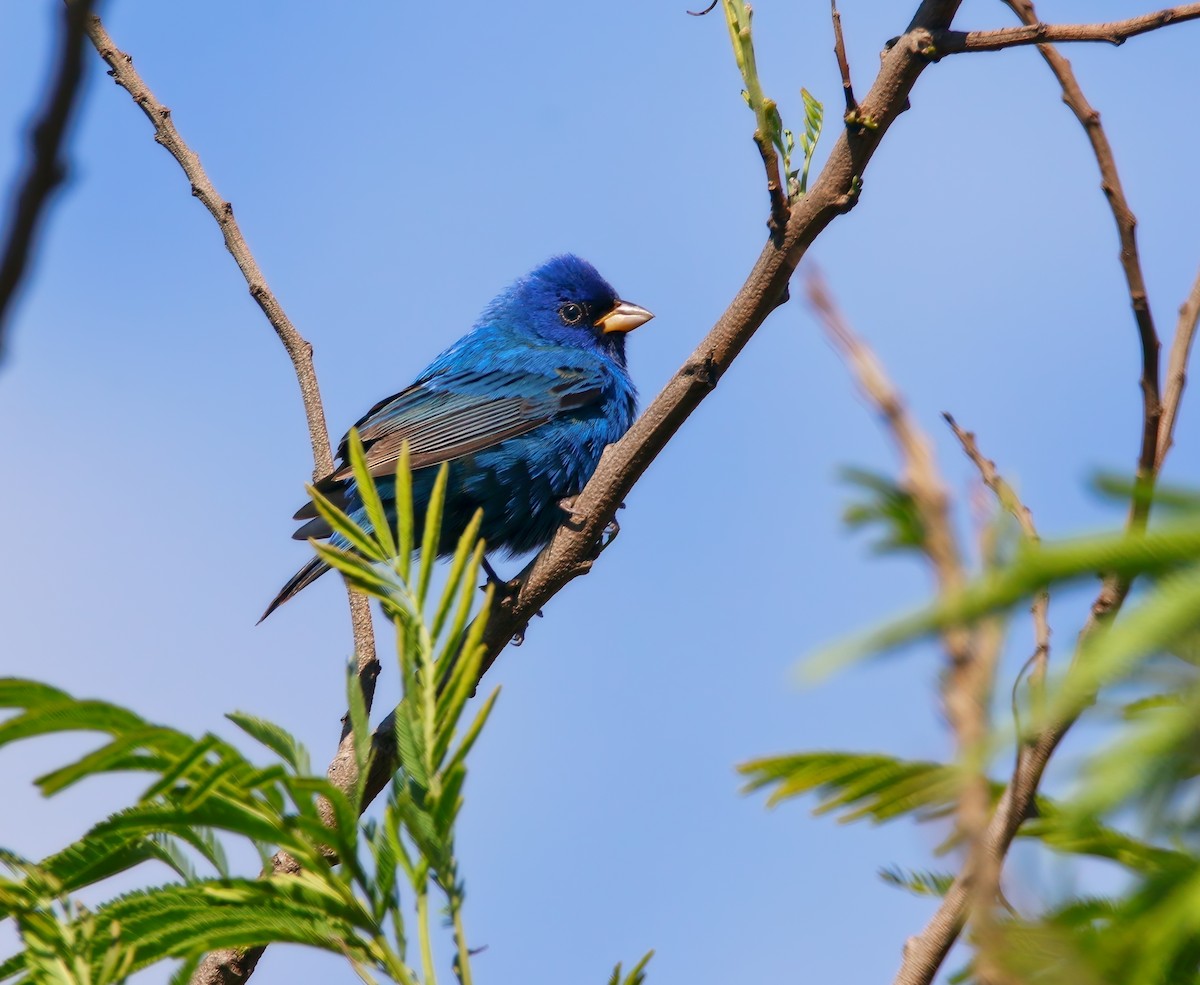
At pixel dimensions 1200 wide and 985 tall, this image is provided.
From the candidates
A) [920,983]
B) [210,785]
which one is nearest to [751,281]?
[920,983]

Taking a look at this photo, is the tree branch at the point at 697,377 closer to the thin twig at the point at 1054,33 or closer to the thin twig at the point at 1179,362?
the thin twig at the point at 1054,33

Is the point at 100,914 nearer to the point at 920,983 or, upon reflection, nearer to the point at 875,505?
the point at 920,983

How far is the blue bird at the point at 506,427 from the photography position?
798 centimetres

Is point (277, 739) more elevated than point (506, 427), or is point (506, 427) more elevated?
point (506, 427)

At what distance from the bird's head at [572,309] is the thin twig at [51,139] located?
8800mm

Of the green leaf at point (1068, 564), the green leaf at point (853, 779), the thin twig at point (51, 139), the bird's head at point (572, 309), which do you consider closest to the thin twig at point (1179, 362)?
the green leaf at point (853, 779)

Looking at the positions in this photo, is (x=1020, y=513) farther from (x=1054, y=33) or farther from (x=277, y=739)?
(x=1054, y=33)

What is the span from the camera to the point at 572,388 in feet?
28.7

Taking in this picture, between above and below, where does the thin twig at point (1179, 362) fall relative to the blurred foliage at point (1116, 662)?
above

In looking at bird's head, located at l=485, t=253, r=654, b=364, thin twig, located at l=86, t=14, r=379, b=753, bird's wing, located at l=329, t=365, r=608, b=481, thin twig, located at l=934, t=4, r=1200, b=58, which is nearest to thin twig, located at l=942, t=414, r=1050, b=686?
thin twig, located at l=934, t=4, r=1200, b=58

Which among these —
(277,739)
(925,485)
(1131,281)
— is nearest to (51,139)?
(925,485)

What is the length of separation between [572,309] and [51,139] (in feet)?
29.9

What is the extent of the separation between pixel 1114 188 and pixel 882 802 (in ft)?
3.37

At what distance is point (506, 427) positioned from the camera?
27.1ft
